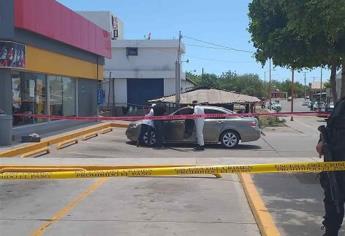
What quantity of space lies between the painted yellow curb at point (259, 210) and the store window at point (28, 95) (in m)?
10.5

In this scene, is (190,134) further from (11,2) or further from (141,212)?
(141,212)

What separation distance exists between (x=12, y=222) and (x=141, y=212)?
1738 mm

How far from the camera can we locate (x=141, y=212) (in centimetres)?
801

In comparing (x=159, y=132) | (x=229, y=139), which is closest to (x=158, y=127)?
(x=159, y=132)

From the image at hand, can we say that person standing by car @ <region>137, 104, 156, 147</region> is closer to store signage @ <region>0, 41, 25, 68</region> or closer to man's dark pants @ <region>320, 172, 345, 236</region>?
store signage @ <region>0, 41, 25, 68</region>

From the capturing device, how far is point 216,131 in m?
19.3

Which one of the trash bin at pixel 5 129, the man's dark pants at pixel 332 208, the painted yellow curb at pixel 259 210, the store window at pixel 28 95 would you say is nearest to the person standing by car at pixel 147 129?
the store window at pixel 28 95

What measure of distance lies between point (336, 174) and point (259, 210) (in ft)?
7.95

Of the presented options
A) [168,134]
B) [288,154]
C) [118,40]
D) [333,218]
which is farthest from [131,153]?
[118,40]

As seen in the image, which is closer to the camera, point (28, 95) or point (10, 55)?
point (10, 55)

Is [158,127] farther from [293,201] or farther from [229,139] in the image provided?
[293,201]

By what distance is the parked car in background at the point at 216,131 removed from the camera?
62.5ft

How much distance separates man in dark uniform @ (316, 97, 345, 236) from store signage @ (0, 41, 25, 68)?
12.3 m

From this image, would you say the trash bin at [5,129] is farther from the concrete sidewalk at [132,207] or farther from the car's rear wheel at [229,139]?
the car's rear wheel at [229,139]
